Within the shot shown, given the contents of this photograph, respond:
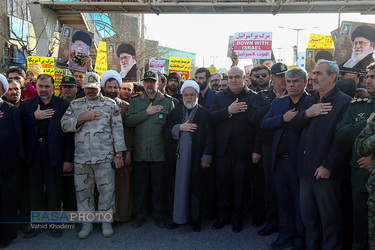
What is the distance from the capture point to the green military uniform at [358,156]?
3.04 metres

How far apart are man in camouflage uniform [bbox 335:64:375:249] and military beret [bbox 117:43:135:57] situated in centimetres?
566

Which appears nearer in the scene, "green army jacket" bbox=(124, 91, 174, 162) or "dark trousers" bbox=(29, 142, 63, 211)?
"dark trousers" bbox=(29, 142, 63, 211)

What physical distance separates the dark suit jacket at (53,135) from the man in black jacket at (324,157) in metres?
3.21

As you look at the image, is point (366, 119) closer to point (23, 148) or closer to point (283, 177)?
point (283, 177)

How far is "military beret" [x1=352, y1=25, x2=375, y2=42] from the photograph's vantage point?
6.80m

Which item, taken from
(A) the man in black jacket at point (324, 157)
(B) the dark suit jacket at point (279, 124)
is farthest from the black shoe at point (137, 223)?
(A) the man in black jacket at point (324, 157)

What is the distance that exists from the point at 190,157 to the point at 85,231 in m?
1.83

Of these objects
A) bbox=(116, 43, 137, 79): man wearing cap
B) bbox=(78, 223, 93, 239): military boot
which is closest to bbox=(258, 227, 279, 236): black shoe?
bbox=(78, 223, 93, 239): military boot

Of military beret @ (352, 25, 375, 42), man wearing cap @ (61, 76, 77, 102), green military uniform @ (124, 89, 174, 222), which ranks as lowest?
green military uniform @ (124, 89, 174, 222)

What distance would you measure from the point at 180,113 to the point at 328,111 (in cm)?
223

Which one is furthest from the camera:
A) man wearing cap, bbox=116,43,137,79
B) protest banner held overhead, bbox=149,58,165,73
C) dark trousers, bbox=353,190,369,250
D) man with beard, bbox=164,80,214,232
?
protest banner held overhead, bbox=149,58,165,73

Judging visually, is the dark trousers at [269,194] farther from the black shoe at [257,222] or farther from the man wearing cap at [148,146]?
the man wearing cap at [148,146]

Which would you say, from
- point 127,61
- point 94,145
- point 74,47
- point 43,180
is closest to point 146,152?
point 94,145

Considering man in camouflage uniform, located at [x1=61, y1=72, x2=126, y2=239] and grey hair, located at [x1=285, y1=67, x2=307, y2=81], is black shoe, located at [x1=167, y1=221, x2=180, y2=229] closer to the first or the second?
man in camouflage uniform, located at [x1=61, y1=72, x2=126, y2=239]
